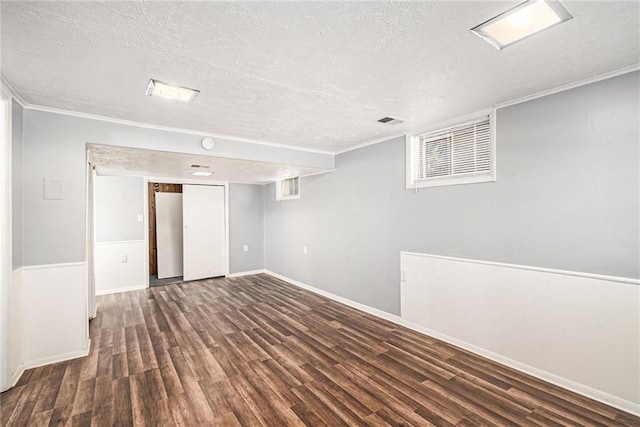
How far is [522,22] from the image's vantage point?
155 cm

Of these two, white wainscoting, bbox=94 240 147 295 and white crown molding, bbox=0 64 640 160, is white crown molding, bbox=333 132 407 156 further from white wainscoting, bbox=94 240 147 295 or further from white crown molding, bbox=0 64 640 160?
white wainscoting, bbox=94 240 147 295

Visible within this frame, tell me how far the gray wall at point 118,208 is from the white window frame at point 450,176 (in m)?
5.02

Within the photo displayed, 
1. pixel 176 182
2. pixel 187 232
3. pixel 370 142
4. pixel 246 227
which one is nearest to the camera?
pixel 370 142

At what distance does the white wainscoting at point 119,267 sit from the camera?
205 inches

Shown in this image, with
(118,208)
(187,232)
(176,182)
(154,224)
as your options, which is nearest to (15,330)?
(118,208)

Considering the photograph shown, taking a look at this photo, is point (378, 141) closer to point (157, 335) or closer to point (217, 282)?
point (157, 335)

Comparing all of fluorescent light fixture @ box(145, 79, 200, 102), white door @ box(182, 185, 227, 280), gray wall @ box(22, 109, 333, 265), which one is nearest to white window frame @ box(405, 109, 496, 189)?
fluorescent light fixture @ box(145, 79, 200, 102)

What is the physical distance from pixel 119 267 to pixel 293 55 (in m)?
5.45

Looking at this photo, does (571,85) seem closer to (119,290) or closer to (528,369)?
(528,369)

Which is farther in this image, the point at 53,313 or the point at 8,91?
the point at 53,313

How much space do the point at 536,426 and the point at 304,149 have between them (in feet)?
12.7

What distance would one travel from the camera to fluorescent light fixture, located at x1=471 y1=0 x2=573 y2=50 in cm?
142

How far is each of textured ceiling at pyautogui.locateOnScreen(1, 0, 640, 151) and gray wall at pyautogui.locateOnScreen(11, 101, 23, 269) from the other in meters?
0.22

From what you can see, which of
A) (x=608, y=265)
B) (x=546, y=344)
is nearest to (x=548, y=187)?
(x=608, y=265)
